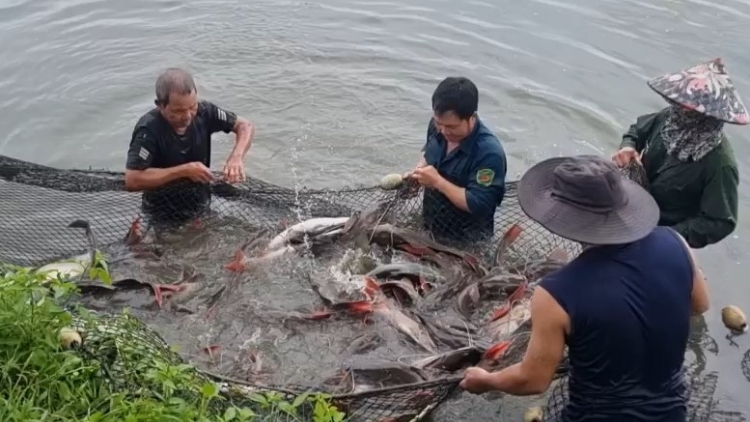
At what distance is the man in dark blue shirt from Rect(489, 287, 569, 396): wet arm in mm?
2231

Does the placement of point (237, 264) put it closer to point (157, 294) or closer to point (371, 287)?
point (157, 294)

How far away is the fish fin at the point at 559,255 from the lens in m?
6.00

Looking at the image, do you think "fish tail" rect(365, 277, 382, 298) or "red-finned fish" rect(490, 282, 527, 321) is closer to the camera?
"red-finned fish" rect(490, 282, 527, 321)

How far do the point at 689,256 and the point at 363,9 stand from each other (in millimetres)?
9666

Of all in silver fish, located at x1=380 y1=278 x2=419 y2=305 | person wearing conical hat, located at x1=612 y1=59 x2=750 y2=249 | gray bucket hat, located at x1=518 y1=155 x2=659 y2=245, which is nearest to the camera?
gray bucket hat, located at x1=518 y1=155 x2=659 y2=245

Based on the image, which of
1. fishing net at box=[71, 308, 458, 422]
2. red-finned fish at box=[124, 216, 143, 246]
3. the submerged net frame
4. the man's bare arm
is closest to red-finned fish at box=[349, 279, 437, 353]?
fishing net at box=[71, 308, 458, 422]

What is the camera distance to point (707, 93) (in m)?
4.99

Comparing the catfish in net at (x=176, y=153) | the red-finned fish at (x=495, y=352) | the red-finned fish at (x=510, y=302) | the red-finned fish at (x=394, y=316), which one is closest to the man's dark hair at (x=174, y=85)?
the catfish in net at (x=176, y=153)

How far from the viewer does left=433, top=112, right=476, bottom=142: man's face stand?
5613 millimetres

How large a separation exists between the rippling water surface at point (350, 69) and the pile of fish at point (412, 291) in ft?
7.30

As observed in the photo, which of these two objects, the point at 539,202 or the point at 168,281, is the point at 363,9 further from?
the point at 539,202

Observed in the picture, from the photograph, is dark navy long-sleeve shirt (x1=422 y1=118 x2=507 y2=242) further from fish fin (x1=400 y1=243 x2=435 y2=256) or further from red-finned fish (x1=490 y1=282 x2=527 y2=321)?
red-finned fish (x1=490 y1=282 x2=527 y2=321)

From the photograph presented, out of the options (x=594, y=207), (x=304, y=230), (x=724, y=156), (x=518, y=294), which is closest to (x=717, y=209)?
(x=724, y=156)

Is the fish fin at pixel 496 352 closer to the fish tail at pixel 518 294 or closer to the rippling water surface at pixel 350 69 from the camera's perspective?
the fish tail at pixel 518 294
